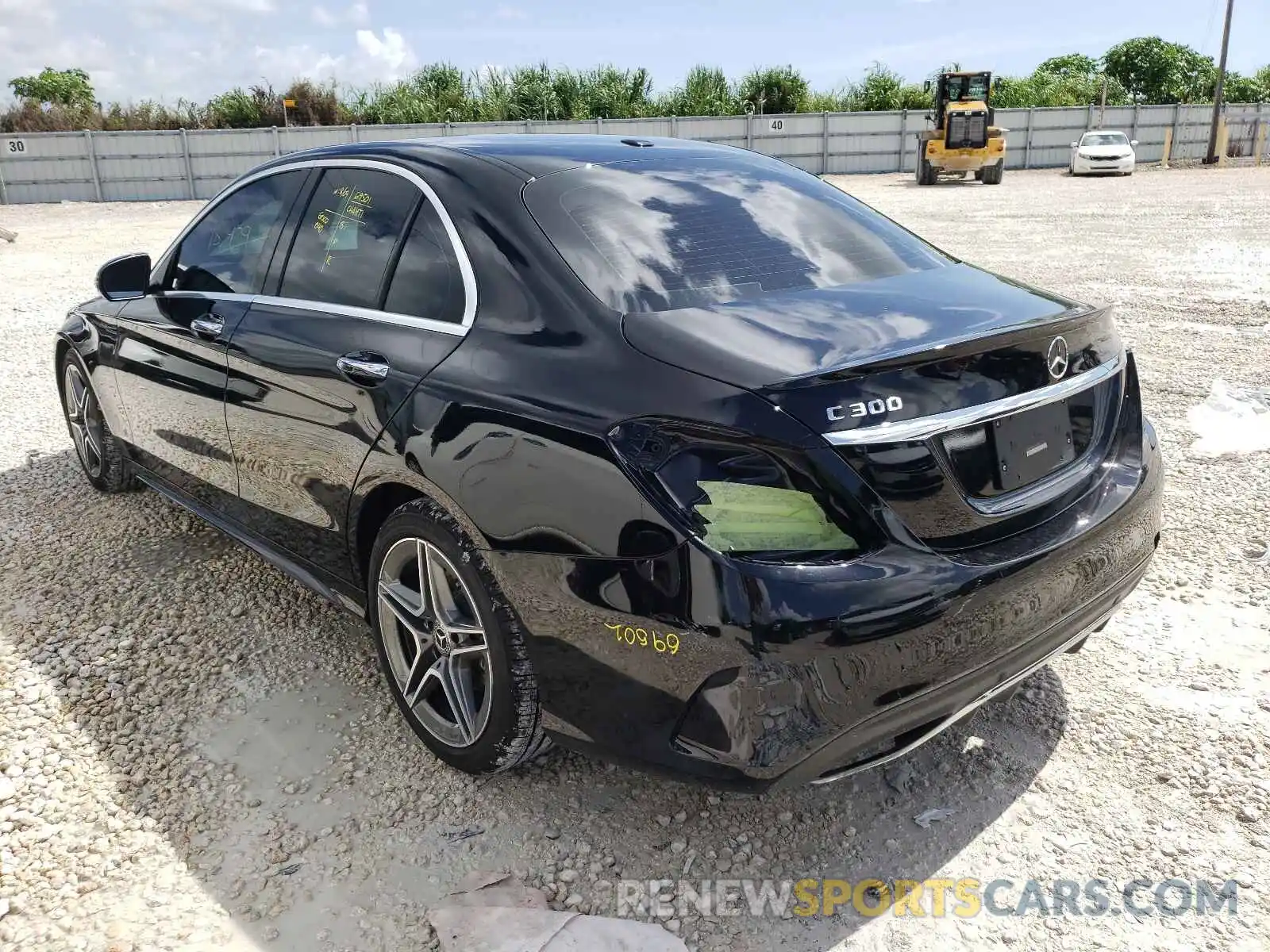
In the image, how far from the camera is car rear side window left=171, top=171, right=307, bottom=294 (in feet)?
11.2

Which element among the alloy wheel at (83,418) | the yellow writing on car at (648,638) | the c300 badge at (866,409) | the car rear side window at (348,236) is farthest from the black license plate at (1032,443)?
the alloy wheel at (83,418)

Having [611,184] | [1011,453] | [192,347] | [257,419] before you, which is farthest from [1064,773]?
[192,347]

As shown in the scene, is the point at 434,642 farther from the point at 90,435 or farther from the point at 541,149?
the point at 90,435

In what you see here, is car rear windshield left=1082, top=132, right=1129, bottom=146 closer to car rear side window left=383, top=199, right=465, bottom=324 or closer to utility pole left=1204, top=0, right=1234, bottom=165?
utility pole left=1204, top=0, right=1234, bottom=165

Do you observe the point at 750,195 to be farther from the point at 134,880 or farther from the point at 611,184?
the point at 134,880

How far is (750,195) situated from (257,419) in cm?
169

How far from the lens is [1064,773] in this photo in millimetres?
2676

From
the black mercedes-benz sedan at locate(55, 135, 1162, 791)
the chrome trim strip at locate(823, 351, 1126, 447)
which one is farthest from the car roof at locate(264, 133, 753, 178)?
the chrome trim strip at locate(823, 351, 1126, 447)

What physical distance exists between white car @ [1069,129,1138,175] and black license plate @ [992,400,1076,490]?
3054cm

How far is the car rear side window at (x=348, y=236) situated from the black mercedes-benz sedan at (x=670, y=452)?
0.04 ft

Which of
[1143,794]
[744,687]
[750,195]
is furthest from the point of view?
[750,195]

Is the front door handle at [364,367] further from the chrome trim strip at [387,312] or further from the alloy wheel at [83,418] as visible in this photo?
the alloy wheel at [83,418]

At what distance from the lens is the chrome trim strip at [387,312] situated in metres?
2.56

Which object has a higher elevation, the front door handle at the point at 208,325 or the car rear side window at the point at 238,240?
the car rear side window at the point at 238,240
